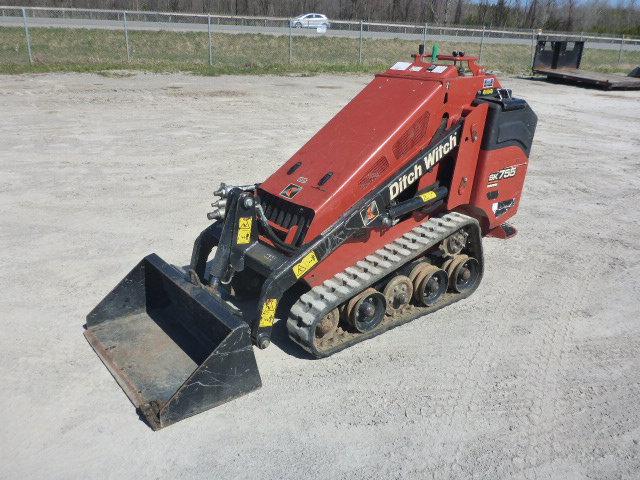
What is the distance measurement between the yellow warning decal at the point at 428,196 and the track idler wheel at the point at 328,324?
137cm

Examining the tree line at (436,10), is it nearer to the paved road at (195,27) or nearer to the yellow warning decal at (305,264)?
the paved road at (195,27)

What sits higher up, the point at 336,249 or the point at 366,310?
the point at 336,249

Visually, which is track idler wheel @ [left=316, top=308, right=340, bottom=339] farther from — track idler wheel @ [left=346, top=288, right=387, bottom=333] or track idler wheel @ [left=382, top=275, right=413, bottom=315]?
track idler wheel @ [left=382, top=275, right=413, bottom=315]

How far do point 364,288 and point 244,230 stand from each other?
1032 millimetres

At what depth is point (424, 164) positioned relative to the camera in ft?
16.4

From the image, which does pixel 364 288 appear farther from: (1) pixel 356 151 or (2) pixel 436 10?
(2) pixel 436 10

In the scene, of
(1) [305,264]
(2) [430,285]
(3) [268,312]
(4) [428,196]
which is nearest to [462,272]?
(2) [430,285]

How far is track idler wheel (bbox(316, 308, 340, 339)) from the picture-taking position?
4.39 meters

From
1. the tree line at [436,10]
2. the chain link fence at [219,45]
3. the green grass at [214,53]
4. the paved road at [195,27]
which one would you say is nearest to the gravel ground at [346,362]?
the green grass at [214,53]

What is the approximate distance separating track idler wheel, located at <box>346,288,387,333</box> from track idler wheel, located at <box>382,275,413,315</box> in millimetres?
106

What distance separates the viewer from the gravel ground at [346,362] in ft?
11.6

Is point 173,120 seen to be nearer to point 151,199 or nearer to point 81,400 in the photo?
point 151,199

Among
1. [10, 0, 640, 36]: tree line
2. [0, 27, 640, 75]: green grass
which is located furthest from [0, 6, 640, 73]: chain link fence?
[10, 0, 640, 36]: tree line

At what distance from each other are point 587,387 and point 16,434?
3930mm
